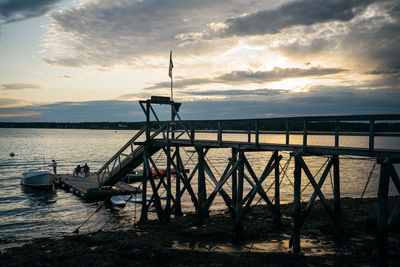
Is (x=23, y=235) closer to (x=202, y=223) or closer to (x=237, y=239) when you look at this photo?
(x=202, y=223)

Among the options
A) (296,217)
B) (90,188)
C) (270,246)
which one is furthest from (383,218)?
(90,188)

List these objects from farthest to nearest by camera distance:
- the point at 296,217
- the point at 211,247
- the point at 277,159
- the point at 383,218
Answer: the point at 277,159 < the point at 211,247 < the point at 296,217 < the point at 383,218

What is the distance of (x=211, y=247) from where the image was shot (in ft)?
42.3

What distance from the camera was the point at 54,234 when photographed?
60.0 feet

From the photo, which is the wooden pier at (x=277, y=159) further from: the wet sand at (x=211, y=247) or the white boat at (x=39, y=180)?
the white boat at (x=39, y=180)

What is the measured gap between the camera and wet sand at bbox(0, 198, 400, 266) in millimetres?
11158

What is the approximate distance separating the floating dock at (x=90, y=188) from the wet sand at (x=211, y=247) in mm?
8616

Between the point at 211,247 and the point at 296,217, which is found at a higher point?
the point at 296,217

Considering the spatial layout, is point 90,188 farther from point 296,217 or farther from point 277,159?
point 296,217

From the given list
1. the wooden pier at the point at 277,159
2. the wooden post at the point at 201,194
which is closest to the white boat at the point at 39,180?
the wooden pier at the point at 277,159

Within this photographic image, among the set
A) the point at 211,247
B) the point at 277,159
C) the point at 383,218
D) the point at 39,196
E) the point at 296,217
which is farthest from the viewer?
the point at 39,196

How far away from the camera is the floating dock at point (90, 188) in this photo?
2502 cm

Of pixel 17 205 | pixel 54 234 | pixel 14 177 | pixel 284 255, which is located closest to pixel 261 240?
pixel 284 255

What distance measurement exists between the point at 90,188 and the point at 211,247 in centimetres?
1543
